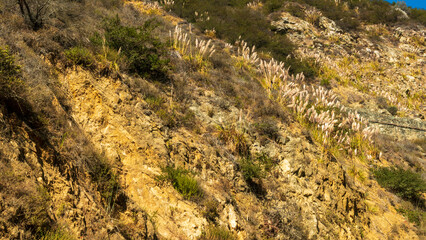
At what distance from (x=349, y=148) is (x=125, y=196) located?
9.50m

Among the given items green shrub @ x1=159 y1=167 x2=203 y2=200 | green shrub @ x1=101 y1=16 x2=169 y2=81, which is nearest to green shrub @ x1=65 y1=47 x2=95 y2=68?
green shrub @ x1=101 y1=16 x2=169 y2=81

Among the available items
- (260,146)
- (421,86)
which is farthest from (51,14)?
(421,86)

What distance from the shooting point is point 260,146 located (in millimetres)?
6844

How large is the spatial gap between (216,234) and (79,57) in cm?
431

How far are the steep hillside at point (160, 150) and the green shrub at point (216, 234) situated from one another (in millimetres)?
21

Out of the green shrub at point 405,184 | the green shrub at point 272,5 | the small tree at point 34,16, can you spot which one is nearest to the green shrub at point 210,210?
the small tree at point 34,16

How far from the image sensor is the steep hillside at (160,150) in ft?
9.57

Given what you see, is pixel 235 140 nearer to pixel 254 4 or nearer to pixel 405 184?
pixel 405 184

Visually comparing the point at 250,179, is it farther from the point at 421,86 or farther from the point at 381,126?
the point at 421,86

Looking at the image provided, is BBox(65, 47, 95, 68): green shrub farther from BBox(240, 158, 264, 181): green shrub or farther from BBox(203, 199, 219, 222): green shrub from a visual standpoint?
BBox(240, 158, 264, 181): green shrub

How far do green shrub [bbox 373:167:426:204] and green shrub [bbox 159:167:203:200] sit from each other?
27.2 ft

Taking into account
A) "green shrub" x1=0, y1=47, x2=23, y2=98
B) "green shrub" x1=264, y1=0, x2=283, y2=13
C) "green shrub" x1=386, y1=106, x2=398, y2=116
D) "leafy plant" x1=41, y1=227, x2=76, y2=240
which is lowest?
"leafy plant" x1=41, y1=227, x2=76, y2=240

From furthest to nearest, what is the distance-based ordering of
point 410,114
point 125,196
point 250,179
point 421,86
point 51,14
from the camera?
point 421,86 → point 410,114 → point 51,14 → point 250,179 → point 125,196

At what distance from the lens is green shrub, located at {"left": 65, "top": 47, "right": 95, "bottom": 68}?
5.02m
